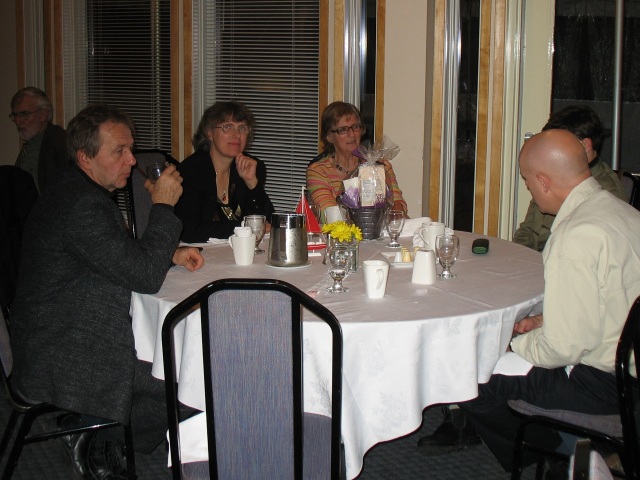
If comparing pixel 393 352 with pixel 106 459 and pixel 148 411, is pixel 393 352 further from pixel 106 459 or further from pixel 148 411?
pixel 106 459

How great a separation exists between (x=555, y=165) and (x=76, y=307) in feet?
5.01

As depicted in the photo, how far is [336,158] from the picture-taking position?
3.98 meters

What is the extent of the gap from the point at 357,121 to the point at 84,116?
180cm

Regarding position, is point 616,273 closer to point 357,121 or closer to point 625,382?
point 625,382

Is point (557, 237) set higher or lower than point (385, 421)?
higher

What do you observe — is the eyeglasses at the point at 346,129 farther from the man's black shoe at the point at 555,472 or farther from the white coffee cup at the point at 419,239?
the man's black shoe at the point at 555,472

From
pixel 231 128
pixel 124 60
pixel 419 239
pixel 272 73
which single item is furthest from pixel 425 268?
pixel 124 60

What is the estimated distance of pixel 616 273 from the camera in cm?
197

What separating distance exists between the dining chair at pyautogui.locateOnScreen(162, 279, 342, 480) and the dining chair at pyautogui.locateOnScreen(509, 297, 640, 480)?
2.37 feet

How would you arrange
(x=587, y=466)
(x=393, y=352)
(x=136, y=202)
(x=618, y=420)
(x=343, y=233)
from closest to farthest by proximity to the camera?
(x=587, y=466) → (x=393, y=352) → (x=618, y=420) → (x=343, y=233) → (x=136, y=202)

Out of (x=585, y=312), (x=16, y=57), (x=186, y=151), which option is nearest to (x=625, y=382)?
(x=585, y=312)

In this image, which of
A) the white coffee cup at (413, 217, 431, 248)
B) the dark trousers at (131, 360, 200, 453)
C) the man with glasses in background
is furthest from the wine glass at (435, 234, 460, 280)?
the man with glasses in background

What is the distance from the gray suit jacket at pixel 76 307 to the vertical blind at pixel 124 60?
11.2 feet

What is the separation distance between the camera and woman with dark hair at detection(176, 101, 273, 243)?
3.41m
